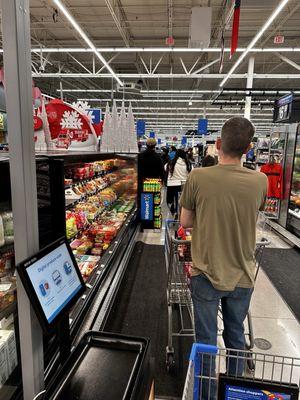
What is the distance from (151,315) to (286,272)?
2458mm

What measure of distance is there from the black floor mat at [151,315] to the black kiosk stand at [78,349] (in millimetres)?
1191

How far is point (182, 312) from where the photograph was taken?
3467 mm

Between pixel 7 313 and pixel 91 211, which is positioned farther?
pixel 91 211

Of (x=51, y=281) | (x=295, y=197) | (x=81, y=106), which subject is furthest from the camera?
(x=295, y=197)

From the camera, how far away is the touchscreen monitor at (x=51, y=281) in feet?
3.82

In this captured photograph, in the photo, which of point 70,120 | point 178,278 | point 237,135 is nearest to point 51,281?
point 237,135

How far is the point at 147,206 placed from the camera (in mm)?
6934

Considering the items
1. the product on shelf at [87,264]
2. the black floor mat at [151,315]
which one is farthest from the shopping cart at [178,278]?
the product on shelf at [87,264]

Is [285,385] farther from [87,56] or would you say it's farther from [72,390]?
[87,56]

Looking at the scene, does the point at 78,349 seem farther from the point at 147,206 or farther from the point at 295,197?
the point at 295,197

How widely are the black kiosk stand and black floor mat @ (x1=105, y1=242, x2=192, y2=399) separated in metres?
1.19

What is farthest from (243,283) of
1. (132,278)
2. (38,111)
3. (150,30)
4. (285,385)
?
(150,30)

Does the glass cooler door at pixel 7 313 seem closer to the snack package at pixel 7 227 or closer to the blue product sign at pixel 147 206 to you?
the snack package at pixel 7 227

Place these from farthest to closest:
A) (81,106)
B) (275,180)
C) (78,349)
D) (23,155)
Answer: (275,180) < (81,106) < (78,349) < (23,155)
